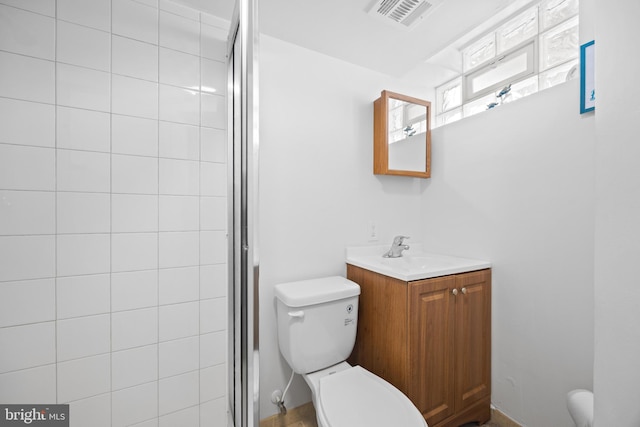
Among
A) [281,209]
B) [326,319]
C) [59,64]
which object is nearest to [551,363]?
[326,319]

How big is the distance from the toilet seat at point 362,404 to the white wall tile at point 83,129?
1.44m

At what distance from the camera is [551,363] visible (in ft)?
3.98

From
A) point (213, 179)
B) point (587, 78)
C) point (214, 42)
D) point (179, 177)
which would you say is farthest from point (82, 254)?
point (587, 78)

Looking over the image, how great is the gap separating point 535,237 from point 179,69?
1981 mm

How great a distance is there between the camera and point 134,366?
3.73ft

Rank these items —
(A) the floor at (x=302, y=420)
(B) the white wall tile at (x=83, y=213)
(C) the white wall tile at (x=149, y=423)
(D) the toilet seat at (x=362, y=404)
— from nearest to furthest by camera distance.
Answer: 1. (D) the toilet seat at (x=362, y=404)
2. (B) the white wall tile at (x=83, y=213)
3. (C) the white wall tile at (x=149, y=423)
4. (A) the floor at (x=302, y=420)

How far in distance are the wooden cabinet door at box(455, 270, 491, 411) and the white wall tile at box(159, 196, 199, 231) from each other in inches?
55.6

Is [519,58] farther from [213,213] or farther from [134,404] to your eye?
[134,404]

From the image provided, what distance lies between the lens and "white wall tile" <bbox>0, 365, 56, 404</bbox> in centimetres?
96

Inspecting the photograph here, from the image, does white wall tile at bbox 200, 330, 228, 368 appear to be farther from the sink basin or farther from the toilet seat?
the sink basin

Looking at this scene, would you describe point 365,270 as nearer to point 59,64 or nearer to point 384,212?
point 384,212

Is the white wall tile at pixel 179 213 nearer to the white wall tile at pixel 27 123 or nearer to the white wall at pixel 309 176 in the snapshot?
the white wall at pixel 309 176

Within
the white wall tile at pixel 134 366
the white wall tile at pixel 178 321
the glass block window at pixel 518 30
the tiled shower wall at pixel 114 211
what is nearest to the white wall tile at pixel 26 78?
the tiled shower wall at pixel 114 211

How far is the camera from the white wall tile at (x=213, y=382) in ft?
4.16
